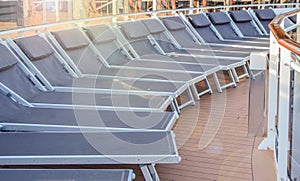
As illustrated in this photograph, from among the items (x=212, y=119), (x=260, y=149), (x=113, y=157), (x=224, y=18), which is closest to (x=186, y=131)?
(x=212, y=119)

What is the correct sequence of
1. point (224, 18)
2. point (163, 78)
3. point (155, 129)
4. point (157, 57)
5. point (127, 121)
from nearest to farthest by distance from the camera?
point (155, 129), point (127, 121), point (163, 78), point (157, 57), point (224, 18)

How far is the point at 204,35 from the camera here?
7152 millimetres

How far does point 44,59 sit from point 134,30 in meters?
1.84

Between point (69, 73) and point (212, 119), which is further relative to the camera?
point (69, 73)

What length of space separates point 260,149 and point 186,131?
77 centimetres

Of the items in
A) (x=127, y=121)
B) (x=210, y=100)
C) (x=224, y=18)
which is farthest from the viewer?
(x=224, y=18)

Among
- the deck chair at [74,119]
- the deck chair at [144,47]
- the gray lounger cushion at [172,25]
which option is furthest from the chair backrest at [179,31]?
the deck chair at [74,119]

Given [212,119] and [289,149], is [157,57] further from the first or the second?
[289,149]

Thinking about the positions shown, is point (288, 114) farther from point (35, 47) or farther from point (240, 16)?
point (240, 16)

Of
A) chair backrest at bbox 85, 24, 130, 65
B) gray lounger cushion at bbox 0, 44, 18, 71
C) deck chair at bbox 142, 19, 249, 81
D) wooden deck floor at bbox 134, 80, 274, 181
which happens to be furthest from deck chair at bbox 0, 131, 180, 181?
deck chair at bbox 142, 19, 249, 81

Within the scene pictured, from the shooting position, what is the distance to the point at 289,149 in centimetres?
221

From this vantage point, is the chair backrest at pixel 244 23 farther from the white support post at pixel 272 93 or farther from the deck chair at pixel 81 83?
the white support post at pixel 272 93

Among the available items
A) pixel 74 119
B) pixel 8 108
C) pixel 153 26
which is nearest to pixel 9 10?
pixel 153 26

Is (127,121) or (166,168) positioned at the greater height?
(127,121)
